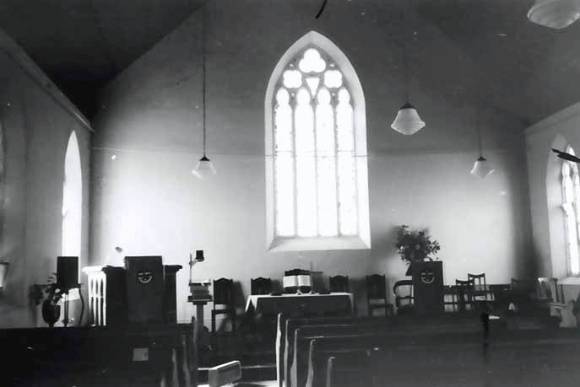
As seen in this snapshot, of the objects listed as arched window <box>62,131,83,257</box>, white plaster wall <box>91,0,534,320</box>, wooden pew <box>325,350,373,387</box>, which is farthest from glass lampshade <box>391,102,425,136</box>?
arched window <box>62,131,83,257</box>

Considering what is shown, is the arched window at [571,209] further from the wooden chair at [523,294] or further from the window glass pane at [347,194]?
the window glass pane at [347,194]

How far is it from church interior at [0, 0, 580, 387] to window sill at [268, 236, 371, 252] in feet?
0.11

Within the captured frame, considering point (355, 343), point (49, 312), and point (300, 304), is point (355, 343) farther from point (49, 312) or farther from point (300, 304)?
point (300, 304)

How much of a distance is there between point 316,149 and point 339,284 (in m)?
2.43

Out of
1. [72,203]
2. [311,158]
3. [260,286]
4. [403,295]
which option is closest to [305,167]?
[311,158]

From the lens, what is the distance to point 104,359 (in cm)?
380

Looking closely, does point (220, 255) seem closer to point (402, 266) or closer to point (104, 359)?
point (402, 266)

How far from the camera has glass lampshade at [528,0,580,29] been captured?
4.95 meters

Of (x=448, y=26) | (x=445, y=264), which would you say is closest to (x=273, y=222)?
(x=445, y=264)

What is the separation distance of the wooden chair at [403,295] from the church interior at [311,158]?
3 centimetres

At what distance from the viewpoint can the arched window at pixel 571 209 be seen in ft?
35.4

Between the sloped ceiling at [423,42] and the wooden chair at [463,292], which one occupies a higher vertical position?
the sloped ceiling at [423,42]

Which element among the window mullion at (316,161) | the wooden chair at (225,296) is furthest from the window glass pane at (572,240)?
the wooden chair at (225,296)

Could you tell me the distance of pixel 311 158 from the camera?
37.7 ft
